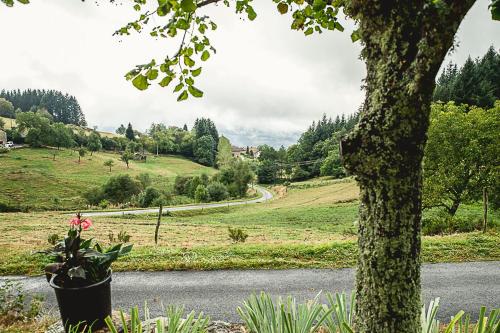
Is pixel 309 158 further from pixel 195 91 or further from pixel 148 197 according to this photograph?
pixel 195 91

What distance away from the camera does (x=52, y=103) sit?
132 metres

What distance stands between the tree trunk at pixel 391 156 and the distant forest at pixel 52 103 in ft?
493

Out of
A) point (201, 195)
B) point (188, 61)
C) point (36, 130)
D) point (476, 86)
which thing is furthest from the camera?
point (36, 130)

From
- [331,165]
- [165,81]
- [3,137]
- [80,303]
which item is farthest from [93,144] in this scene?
[165,81]

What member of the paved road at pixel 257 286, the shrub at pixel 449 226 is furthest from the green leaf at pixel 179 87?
the shrub at pixel 449 226

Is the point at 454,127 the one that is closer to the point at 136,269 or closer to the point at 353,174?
the point at 136,269

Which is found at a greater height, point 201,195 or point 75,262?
point 75,262

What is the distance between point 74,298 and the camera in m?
3.76

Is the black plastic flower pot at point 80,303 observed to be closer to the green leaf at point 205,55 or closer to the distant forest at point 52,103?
the green leaf at point 205,55

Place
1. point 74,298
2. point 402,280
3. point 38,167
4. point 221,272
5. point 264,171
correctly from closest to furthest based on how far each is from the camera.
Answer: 1. point 402,280
2. point 74,298
3. point 221,272
4. point 38,167
5. point 264,171

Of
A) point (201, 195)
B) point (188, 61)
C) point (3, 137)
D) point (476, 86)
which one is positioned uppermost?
point (476, 86)

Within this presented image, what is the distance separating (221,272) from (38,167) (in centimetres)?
6736

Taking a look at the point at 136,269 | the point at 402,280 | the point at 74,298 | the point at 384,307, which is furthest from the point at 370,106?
the point at 136,269

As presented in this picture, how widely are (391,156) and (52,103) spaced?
517 ft
